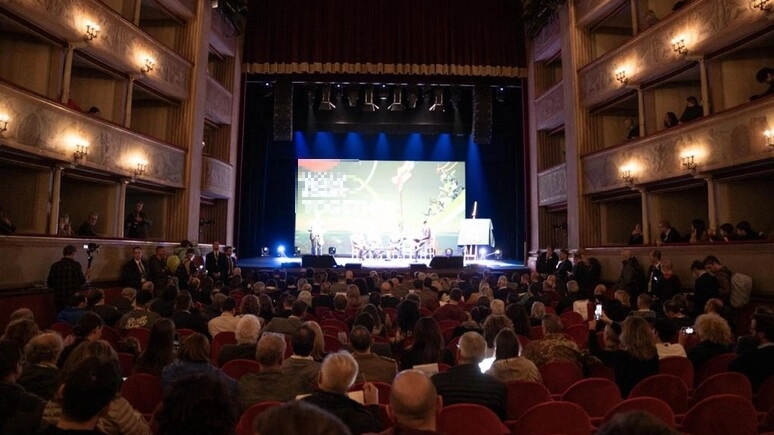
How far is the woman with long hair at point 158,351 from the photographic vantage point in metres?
3.76

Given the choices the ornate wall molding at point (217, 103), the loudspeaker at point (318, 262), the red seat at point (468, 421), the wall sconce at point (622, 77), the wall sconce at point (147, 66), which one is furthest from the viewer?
the ornate wall molding at point (217, 103)

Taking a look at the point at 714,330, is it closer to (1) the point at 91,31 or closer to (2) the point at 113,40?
(1) the point at 91,31

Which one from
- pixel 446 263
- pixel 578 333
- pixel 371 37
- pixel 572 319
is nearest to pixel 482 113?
pixel 371 37

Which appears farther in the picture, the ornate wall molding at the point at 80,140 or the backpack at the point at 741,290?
the ornate wall molding at the point at 80,140

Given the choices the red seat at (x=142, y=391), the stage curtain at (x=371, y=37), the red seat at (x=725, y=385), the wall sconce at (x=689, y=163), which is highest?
the stage curtain at (x=371, y=37)

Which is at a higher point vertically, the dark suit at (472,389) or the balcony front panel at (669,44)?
the balcony front panel at (669,44)

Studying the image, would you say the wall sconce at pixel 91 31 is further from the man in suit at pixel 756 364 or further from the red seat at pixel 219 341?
the man in suit at pixel 756 364

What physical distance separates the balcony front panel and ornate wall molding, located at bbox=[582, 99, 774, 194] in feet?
5.18

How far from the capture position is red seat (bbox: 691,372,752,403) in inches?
136

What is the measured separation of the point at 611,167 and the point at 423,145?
873 cm

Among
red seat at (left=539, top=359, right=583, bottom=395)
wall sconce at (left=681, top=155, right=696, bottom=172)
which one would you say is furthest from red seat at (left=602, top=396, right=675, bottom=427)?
wall sconce at (left=681, top=155, right=696, bottom=172)

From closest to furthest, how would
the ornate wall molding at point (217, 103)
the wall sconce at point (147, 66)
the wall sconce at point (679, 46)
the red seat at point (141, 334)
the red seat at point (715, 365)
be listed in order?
the red seat at point (715, 365), the red seat at point (141, 334), the wall sconce at point (679, 46), the wall sconce at point (147, 66), the ornate wall molding at point (217, 103)

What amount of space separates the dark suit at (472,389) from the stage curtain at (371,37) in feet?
48.7

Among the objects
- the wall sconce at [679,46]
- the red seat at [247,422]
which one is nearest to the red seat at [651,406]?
the red seat at [247,422]
